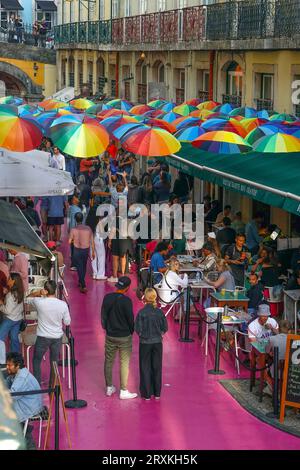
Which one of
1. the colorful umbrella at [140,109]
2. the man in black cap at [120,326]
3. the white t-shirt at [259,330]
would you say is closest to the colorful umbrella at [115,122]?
the colorful umbrella at [140,109]

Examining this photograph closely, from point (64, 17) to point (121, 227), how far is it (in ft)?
131

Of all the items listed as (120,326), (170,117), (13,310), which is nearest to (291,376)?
(120,326)

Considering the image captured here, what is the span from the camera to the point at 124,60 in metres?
42.9

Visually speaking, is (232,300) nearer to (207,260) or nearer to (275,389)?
(207,260)

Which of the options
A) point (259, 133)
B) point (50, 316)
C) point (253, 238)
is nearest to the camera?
point (50, 316)

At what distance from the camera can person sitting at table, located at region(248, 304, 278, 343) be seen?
1328 centimetres

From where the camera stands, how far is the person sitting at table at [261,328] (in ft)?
43.6

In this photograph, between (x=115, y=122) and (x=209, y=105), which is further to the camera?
(x=209, y=105)

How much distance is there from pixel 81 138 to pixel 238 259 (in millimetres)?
4403

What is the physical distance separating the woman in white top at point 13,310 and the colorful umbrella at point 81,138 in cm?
665

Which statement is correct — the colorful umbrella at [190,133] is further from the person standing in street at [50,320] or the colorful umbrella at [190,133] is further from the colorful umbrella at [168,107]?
the person standing in street at [50,320]

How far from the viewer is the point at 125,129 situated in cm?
2216

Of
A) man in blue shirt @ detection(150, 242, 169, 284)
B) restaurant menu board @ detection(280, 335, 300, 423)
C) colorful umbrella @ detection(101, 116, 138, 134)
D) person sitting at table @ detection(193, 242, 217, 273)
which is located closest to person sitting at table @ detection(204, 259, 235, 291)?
person sitting at table @ detection(193, 242, 217, 273)

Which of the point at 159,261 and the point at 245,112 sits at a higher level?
the point at 245,112
